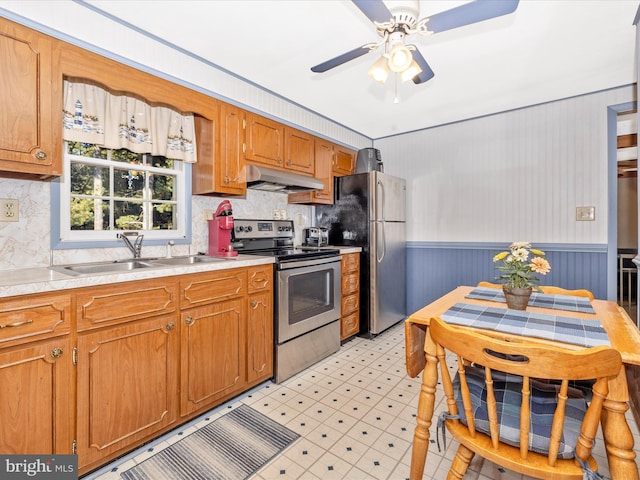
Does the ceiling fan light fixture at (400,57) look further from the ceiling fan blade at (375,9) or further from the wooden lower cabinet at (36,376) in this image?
the wooden lower cabinet at (36,376)

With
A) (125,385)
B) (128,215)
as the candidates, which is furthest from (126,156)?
(125,385)

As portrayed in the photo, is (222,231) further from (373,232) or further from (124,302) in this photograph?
(373,232)

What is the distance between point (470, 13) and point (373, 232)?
2.30 m

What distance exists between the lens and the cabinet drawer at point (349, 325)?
3.31 m

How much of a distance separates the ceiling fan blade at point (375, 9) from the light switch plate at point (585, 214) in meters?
2.88

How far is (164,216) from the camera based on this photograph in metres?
2.54

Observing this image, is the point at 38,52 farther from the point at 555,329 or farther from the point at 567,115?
the point at 567,115

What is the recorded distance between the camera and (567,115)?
3207 mm

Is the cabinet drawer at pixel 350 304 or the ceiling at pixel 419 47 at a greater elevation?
the ceiling at pixel 419 47

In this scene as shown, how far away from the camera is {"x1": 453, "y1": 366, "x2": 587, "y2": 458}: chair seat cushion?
1074 millimetres

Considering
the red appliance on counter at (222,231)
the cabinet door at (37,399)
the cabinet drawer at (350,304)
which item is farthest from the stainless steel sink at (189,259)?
the cabinet drawer at (350,304)

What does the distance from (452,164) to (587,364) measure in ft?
11.0

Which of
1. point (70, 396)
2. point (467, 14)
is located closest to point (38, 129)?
point (70, 396)

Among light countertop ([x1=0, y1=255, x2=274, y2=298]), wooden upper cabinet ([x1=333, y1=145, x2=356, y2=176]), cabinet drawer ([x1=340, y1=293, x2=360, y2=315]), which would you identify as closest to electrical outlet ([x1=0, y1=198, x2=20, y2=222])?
light countertop ([x1=0, y1=255, x2=274, y2=298])
